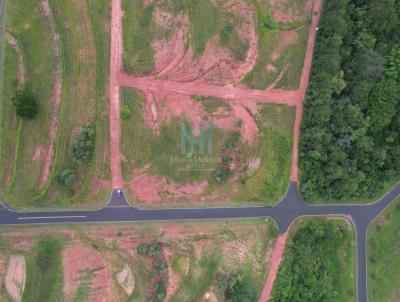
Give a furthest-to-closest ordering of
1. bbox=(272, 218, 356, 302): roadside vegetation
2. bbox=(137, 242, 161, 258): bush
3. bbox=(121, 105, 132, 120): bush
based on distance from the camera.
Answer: bbox=(272, 218, 356, 302): roadside vegetation
bbox=(121, 105, 132, 120): bush
bbox=(137, 242, 161, 258): bush

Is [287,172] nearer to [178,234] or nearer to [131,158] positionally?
[178,234]

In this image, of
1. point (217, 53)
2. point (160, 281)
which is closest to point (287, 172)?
point (217, 53)

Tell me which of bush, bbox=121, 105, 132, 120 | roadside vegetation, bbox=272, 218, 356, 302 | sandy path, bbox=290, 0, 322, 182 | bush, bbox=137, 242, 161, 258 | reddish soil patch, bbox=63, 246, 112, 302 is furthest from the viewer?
sandy path, bbox=290, 0, 322, 182

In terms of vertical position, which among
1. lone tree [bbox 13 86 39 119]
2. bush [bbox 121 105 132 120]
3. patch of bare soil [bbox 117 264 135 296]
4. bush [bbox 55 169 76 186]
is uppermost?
lone tree [bbox 13 86 39 119]

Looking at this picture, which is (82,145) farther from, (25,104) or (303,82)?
(303,82)

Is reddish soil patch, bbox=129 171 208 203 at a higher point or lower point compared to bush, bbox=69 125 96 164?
lower

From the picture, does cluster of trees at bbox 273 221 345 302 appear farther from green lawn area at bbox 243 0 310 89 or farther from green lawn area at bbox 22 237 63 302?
green lawn area at bbox 22 237 63 302

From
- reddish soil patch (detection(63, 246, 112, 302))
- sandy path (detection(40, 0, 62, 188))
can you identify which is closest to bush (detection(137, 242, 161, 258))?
reddish soil patch (detection(63, 246, 112, 302))

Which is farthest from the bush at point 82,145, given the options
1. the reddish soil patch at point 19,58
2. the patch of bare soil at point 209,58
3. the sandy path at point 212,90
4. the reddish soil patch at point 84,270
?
the patch of bare soil at point 209,58

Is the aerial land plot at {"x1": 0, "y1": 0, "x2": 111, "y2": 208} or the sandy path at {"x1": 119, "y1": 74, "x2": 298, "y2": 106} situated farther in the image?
the sandy path at {"x1": 119, "y1": 74, "x2": 298, "y2": 106}
